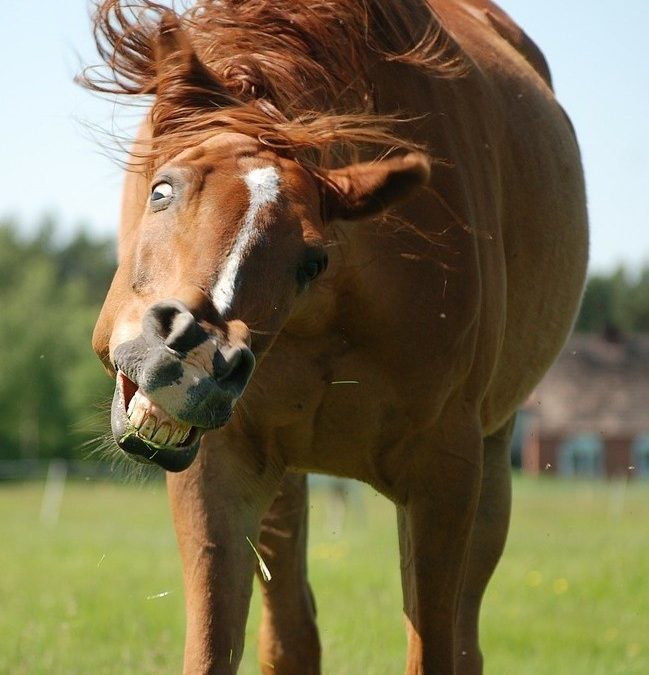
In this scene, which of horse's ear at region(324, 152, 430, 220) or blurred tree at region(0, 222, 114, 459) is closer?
horse's ear at region(324, 152, 430, 220)

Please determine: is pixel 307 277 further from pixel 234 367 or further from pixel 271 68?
pixel 271 68

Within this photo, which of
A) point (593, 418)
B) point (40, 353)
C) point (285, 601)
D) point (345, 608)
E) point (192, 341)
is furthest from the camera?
point (40, 353)

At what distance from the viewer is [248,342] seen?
2.97 m

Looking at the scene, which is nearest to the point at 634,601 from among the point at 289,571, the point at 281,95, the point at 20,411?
the point at 289,571

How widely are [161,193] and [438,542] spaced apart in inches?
58.5

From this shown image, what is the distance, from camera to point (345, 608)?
27.8 ft

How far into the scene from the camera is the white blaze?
2963 mm

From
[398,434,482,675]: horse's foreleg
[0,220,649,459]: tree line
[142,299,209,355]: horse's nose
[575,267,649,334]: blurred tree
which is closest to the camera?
[142,299,209,355]: horse's nose

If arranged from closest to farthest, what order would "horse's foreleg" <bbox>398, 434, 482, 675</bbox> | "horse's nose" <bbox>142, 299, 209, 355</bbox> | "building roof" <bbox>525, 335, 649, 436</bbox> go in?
1. "horse's nose" <bbox>142, 299, 209, 355</bbox>
2. "horse's foreleg" <bbox>398, 434, 482, 675</bbox>
3. "building roof" <bbox>525, 335, 649, 436</bbox>

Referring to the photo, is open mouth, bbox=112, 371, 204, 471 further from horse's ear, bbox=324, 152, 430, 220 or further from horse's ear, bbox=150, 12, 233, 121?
horse's ear, bbox=150, 12, 233, 121

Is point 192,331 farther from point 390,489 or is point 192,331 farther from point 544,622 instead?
point 544,622

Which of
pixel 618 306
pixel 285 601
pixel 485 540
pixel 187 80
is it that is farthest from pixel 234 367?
pixel 618 306

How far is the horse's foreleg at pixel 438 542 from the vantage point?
399 centimetres

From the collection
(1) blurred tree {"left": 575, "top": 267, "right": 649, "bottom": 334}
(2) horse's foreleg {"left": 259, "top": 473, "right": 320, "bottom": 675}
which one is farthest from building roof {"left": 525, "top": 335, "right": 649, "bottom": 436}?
(2) horse's foreleg {"left": 259, "top": 473, "right": 320, "bottom": 675}
